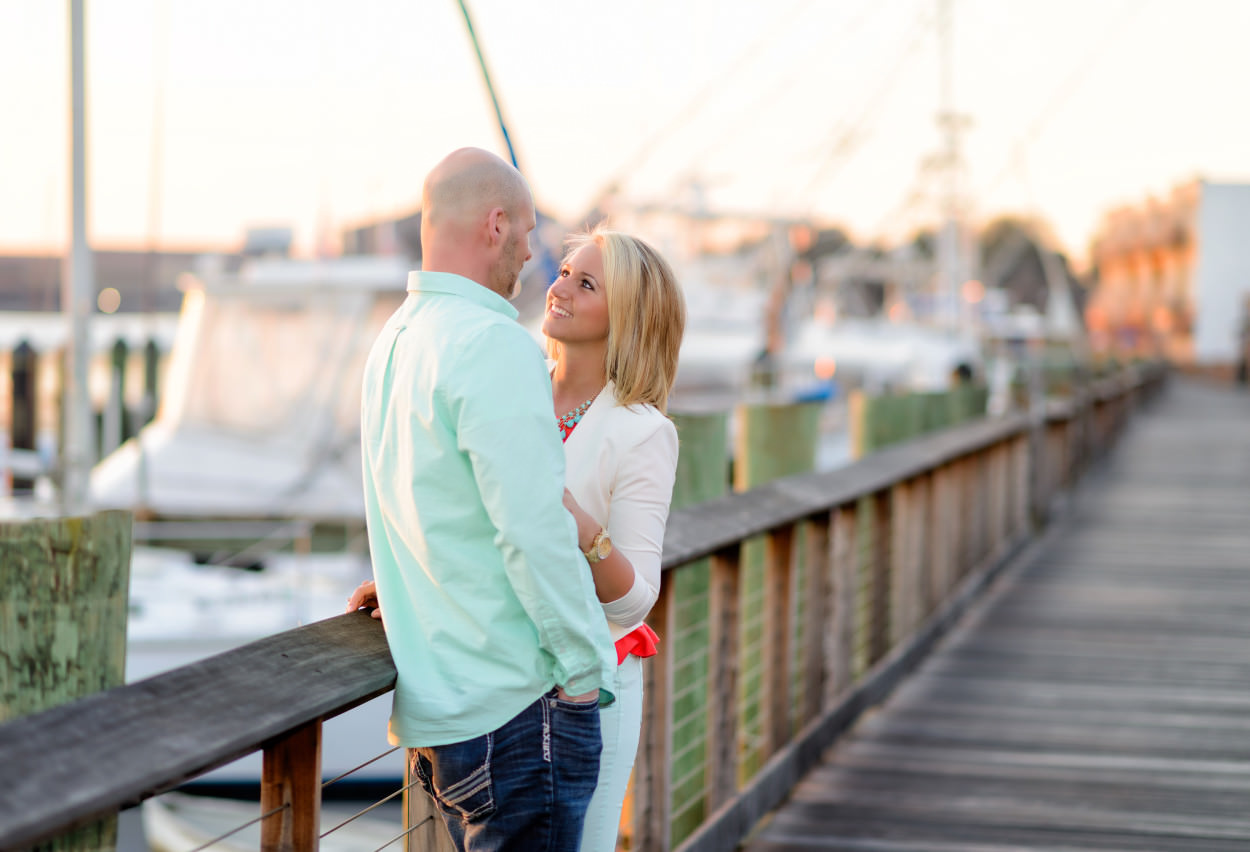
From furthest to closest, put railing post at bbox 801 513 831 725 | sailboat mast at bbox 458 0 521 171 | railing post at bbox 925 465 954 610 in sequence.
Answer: railing post at bbox 925 465 954 610
railing post at bbox 801 513 831 725
sailboat mast at bbox 458 0 521 171

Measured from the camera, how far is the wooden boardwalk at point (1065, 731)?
4.56 metres

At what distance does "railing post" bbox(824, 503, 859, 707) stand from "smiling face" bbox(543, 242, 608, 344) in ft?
9.73

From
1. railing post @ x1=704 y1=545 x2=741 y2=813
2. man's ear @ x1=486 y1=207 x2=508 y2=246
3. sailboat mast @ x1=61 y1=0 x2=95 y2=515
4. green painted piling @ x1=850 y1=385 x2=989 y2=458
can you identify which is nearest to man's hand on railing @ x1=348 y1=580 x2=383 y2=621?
man's ear @ x1=486 y1=207 x2=508 y2=246

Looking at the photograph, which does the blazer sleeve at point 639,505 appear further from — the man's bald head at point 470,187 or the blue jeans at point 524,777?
the man's bald head at point 470,187

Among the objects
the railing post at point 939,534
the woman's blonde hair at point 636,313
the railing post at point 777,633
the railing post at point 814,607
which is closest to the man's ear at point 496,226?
the woman's blonde hair at point 636,313

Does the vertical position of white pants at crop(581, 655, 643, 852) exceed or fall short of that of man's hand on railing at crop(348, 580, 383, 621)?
it falls short

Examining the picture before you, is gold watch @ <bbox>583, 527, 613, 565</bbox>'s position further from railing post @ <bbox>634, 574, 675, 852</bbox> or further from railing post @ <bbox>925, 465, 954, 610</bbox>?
railing post @ <bbox>925, 465, 954, 610</bbox>

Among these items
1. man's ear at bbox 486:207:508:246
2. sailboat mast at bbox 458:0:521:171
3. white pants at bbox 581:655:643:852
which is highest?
sailboat mast at bbox 458:0:521:171

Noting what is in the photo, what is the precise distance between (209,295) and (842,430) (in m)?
11.8

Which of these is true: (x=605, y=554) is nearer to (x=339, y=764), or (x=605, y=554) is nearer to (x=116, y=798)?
(x=116, y=798)

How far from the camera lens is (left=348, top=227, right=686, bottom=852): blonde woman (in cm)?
237

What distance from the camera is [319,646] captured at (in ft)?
6.92

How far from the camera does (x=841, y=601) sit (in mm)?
5445

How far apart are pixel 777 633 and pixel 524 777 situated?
263 centimetres
